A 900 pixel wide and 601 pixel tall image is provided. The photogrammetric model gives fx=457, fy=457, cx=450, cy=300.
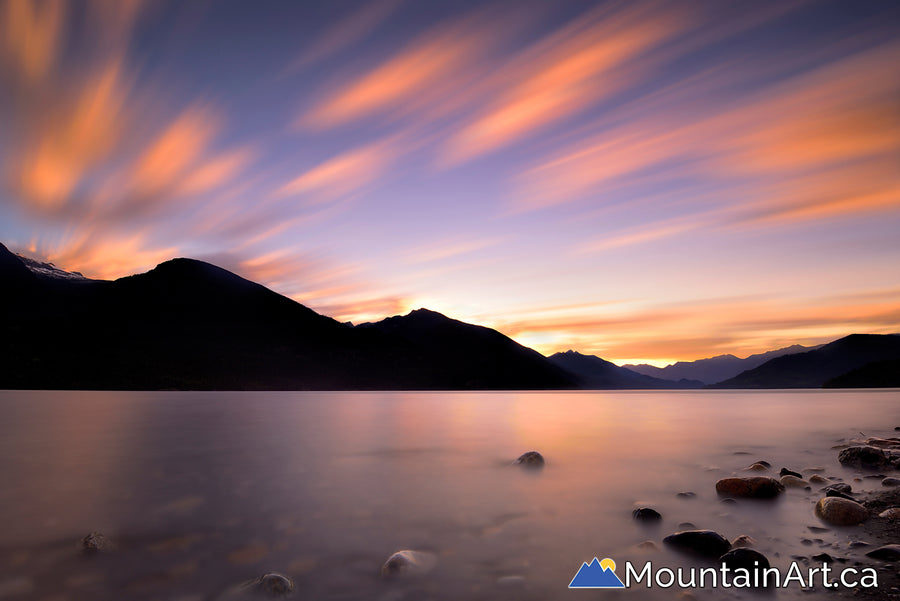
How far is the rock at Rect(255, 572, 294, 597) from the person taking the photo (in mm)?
6781

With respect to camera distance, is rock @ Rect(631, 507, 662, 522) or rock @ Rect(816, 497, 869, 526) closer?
rock @ Rect(816, 497, 869, 526)

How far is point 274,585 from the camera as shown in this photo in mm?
6867

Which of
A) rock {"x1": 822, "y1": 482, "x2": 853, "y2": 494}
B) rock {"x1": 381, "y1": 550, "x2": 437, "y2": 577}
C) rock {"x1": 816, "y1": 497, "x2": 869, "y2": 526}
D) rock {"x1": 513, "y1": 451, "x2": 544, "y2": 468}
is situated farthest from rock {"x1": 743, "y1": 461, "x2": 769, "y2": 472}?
rock {"x1": 381, "y1": 550, "x2": 437, "y2": 577}

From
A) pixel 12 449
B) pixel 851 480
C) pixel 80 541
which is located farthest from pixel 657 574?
pixel 12 449

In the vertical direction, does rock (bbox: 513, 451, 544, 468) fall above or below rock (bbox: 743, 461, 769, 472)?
below

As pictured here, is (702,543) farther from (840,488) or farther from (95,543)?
(95,543)

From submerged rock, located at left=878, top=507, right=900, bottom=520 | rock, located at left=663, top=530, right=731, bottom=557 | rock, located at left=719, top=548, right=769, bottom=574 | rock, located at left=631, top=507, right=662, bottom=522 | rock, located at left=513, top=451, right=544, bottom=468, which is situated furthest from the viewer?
rock, located at left=513, top=451, right=544, bottom=468

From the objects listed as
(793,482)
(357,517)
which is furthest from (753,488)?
Answer: (357,517)

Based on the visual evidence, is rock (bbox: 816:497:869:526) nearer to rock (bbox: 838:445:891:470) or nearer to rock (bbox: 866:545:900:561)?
rock (bbox: 866:545:900:561)

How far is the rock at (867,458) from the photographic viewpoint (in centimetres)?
1673

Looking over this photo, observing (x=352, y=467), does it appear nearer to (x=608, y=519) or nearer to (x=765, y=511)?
(x=608, y=519)

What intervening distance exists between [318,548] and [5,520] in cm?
786

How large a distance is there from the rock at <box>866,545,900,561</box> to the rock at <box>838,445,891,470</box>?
12437 millimetres

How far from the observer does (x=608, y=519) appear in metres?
10.9
